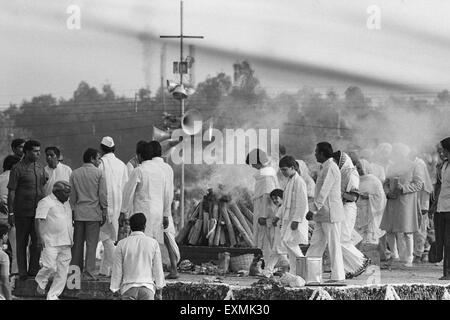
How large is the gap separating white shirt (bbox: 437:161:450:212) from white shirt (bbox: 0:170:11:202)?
4828 mm

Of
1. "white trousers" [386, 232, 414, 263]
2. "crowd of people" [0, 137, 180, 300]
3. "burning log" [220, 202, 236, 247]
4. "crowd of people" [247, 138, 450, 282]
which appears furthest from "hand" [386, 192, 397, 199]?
"crowd of people" [0, 137, 180, 300]

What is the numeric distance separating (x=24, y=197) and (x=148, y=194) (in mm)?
1276

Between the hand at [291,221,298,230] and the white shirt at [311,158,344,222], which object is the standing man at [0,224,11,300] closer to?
the hand at [291,221,298,230]

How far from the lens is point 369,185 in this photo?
51.7ft

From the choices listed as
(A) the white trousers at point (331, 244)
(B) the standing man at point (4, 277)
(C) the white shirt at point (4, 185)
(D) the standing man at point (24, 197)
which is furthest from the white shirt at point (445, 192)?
(B) the standing man at point (4, 277)

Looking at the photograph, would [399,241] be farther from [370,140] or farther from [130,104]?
[130,104]

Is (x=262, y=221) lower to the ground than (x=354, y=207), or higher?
lower

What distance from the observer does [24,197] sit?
42.0ft

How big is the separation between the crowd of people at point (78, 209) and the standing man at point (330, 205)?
61.5 inches

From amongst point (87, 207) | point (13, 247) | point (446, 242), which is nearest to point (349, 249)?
point (446, 242)

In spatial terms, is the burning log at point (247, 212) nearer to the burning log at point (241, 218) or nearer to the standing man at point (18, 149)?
the burning log at point (241, 218)

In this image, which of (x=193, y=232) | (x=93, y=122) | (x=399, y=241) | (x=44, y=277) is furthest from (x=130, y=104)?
(x=44, y=277)

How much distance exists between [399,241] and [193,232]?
2680 mm

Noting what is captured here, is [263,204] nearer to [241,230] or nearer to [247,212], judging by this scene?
[241,230]
